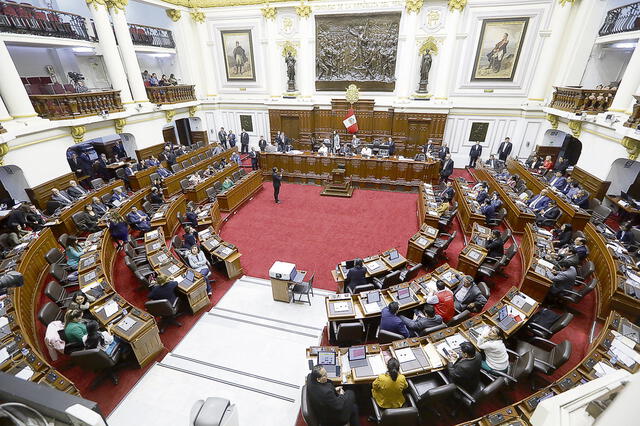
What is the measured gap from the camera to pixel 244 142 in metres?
18.4

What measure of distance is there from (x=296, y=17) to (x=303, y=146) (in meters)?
6.99

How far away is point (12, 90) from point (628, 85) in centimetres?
2014

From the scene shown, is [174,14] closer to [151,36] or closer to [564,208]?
[151,36]

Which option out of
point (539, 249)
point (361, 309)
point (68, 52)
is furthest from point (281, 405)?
point (68, 52)

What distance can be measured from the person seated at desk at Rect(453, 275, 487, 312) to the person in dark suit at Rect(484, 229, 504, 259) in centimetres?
194

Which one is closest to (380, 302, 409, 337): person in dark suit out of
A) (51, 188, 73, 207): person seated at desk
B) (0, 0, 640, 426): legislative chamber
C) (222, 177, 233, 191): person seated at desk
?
(0, 0, 640, 426): legislative chamber

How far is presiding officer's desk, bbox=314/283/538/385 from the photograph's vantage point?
14.7ft

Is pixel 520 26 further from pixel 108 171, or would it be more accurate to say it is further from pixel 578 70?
pixel 108 171

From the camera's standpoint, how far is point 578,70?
13133mm

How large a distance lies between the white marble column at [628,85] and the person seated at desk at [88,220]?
17.7 metres

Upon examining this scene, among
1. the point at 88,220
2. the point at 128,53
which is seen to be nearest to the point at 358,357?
the point at 88,220

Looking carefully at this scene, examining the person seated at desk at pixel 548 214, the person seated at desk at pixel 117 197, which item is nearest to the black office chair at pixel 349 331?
the person seated at desk at pixel 548 214

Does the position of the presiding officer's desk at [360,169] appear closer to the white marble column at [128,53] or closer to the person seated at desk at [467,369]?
the white marble column at [128,53]

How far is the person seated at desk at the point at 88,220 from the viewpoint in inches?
365
